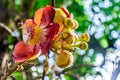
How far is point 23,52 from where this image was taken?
49 centimetres

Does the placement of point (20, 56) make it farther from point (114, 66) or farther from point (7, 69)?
point (114, 66)

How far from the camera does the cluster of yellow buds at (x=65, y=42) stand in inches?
18.6

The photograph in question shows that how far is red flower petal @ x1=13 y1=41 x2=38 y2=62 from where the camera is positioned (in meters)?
0.48

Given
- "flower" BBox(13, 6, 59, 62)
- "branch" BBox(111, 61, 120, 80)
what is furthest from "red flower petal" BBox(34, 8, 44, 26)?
"branch" BBox(111, 61, 120, 80)

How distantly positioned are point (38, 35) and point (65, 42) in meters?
0.06

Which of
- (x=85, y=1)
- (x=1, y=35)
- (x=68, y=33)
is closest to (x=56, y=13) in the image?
(x=68, y=33)

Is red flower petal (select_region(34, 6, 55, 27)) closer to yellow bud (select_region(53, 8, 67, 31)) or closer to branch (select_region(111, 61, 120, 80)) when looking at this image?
yellow bud (select_region(53, 8, 67, 31))

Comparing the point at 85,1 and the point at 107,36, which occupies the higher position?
the point at 85,1

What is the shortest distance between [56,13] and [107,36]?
1.14 m

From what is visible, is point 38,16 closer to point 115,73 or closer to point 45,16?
point 45,16

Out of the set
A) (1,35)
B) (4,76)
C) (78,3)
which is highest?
(78,3)

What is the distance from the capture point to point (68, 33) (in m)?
0.47

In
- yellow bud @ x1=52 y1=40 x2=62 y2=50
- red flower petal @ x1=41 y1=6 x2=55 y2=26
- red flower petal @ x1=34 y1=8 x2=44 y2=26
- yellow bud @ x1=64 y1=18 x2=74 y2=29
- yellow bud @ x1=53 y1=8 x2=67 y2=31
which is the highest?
red flower petal @ x1=34 y1=8 x2=44 y2=26

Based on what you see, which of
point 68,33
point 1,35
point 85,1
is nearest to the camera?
point 68,33
